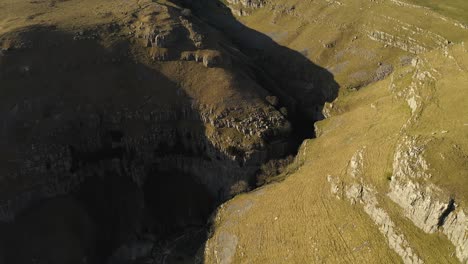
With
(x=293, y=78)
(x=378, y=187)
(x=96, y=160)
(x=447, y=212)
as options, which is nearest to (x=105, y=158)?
(x=96, y=160)

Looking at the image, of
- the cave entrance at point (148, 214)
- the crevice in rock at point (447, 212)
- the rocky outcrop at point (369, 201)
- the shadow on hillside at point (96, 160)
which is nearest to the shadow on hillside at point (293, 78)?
the shadow on hillside at point (96, 160)

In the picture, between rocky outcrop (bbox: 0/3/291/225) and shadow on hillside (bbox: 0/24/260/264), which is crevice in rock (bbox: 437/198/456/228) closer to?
rocky outcrop (bbox: 0/3/291/225)

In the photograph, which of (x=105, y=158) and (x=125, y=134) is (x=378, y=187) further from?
(x=105, y=158)

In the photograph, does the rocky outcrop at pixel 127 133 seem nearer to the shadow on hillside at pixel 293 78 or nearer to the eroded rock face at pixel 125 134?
the eroded rock face at pixel 125 134

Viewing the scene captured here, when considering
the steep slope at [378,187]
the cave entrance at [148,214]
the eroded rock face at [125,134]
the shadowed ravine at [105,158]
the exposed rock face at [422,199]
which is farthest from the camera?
the eroded rock face at [125,134]

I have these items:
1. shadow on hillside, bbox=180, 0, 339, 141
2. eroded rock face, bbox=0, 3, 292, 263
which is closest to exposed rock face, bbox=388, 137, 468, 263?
eroded rock face, bbox=0, 3, 292, 263
